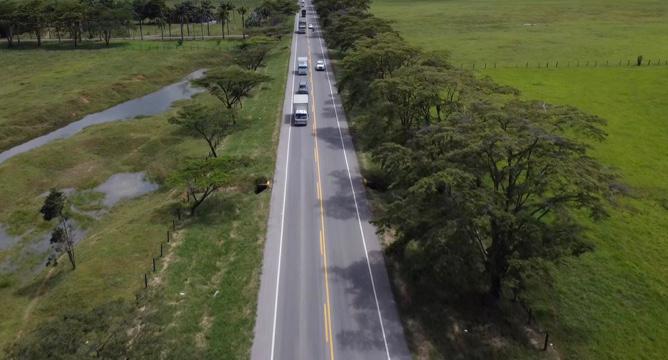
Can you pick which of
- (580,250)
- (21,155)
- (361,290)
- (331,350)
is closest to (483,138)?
(580,250)

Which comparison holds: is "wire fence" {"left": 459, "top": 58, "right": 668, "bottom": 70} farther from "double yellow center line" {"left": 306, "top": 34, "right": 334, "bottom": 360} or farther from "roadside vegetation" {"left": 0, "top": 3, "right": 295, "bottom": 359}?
"roadside vegetation" {"left": 0, "top": 3, "right": 295, "bottom": 359}

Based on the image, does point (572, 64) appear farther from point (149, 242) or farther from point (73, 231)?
point (73, 231)

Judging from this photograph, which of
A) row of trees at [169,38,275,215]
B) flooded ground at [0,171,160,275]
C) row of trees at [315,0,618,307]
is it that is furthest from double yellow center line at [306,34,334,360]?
flooded ground at [0,171,160,275]

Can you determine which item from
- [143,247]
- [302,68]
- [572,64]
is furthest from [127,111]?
[572,64]

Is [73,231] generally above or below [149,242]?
below

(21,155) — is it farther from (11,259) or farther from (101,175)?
(11,259)

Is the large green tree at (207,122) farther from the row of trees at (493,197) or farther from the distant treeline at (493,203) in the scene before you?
the distant treeline at (493,203)

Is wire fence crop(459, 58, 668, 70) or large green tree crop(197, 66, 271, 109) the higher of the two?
wire fence crop(459, 58, 668, 70)
